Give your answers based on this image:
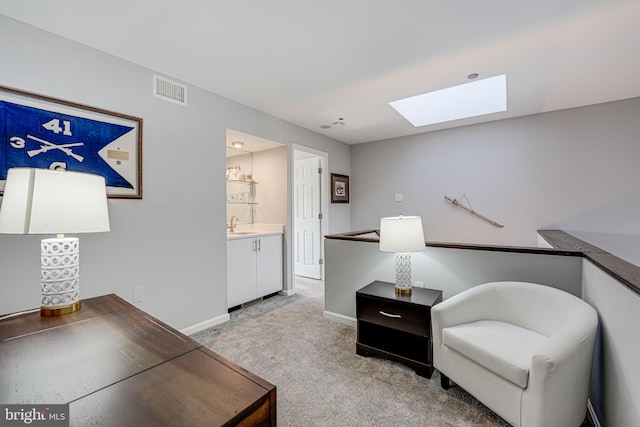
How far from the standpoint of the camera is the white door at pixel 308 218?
4.56 m

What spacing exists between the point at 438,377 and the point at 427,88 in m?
2.55

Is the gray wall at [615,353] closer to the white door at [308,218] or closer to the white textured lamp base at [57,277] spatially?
the white textured lamp base at [57,277]

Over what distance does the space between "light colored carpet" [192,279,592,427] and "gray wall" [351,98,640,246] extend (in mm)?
2476

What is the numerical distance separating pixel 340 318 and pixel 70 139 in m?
2.67

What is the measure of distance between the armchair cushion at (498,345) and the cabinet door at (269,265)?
233 centimetres

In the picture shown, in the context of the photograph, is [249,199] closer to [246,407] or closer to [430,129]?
[430,129]

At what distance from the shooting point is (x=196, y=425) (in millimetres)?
604

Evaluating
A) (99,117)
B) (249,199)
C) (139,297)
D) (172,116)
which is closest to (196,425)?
(139,297)

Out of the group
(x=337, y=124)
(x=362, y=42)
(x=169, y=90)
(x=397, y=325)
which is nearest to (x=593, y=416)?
(x=397, y=325)

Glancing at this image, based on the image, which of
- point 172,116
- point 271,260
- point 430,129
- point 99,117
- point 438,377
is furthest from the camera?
point 430,129

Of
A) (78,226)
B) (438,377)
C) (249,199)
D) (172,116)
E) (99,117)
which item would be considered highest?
(172,116)

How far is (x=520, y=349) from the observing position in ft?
4.79

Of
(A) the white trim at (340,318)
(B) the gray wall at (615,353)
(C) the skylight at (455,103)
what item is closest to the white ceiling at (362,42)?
(C) the skylight at (455,103)

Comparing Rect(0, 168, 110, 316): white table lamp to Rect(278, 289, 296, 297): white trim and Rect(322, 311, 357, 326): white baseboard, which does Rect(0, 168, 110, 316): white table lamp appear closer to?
Rect(322, 311, 357, 326): white baseboard
